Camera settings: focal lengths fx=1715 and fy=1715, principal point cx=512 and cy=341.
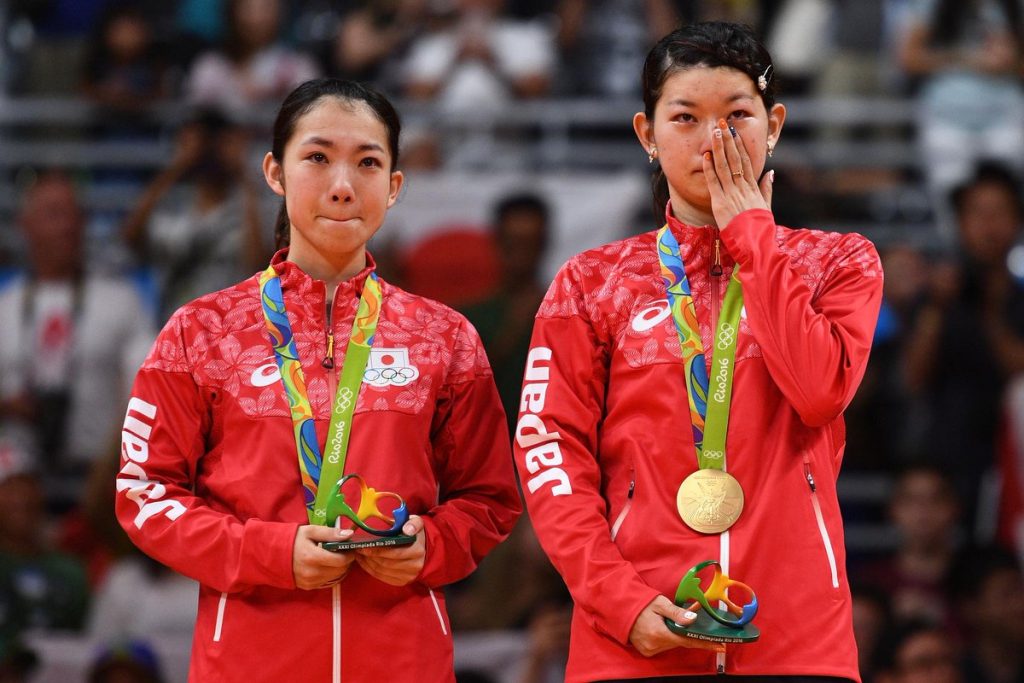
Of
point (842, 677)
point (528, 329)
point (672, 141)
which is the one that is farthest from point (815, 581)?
point (528, 329)

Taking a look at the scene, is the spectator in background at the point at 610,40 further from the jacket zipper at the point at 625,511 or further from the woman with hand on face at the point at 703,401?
the jacket zipper at the point at 625,511

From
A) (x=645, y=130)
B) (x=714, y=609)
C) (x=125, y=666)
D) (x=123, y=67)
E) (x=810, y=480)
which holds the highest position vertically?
(x=123, y=67)

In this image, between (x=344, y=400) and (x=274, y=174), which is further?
(x=274, y=174)

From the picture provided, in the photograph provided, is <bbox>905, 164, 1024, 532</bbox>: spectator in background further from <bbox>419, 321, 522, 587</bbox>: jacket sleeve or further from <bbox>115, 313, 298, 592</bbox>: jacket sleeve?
<bbox>115, 313, 298, 592</bbox>: jacket sleeve

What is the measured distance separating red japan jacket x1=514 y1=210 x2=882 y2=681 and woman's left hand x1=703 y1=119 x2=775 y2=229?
1.4 inches

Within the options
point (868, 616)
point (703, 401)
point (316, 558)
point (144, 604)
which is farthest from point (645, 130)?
point (144, 604)

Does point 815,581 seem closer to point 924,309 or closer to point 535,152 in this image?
point 924,309

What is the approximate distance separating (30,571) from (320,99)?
12.2 ft

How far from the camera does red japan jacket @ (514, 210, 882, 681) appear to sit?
3.10 meters

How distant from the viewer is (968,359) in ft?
22.1

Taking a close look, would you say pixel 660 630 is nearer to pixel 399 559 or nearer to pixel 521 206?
pixel 399 559

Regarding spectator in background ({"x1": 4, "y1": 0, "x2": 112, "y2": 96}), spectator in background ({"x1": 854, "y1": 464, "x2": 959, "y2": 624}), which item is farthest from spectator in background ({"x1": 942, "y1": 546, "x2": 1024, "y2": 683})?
spectator in background ({"x1": 4, "y1": 0, "x2": 112, "y2": 96})

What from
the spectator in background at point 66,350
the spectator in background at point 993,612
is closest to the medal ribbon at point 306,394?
the spectator in background at point 993,612

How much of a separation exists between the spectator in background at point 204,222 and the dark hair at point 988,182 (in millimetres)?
2878
